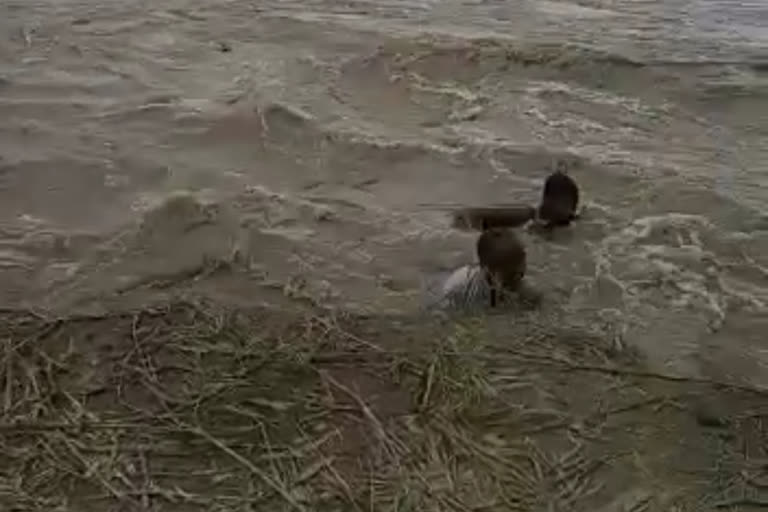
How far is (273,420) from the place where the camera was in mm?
3852

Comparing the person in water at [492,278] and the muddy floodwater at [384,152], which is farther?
the muddy floodwater at [384,152]

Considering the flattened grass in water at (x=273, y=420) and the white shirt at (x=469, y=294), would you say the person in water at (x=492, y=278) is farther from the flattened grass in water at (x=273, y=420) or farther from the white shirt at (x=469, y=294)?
the flattened grass in water at (x=273, y=420)

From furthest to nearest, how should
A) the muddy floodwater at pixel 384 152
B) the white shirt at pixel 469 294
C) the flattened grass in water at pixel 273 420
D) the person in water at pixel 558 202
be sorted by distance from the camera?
the person in water at pixel 558 202 < the muddy floodwater at pixel 384 152 < the white shirt at pixel 469 294 < the flattened grass in water at pixel 273 420

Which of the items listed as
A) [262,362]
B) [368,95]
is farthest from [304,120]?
[262,362]

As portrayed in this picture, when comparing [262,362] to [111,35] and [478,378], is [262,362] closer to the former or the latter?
[478,378]

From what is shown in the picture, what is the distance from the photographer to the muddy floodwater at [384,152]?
4961 millimetres

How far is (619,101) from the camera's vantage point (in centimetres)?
691

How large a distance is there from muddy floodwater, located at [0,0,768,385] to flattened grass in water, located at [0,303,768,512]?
44cm

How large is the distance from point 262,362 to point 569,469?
1.07m

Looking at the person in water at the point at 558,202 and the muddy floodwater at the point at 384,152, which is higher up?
the person in water at the point at 558,202

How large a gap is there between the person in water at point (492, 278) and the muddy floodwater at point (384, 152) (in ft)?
0.59

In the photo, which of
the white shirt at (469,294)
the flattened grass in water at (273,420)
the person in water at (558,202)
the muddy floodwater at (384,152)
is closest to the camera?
the flattened grass in water at (273,420)

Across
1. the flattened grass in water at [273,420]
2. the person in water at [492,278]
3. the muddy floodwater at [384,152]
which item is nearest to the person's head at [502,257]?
the person in water at [492,278]

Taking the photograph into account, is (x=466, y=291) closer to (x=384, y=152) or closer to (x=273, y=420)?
(x=273, y=420)
